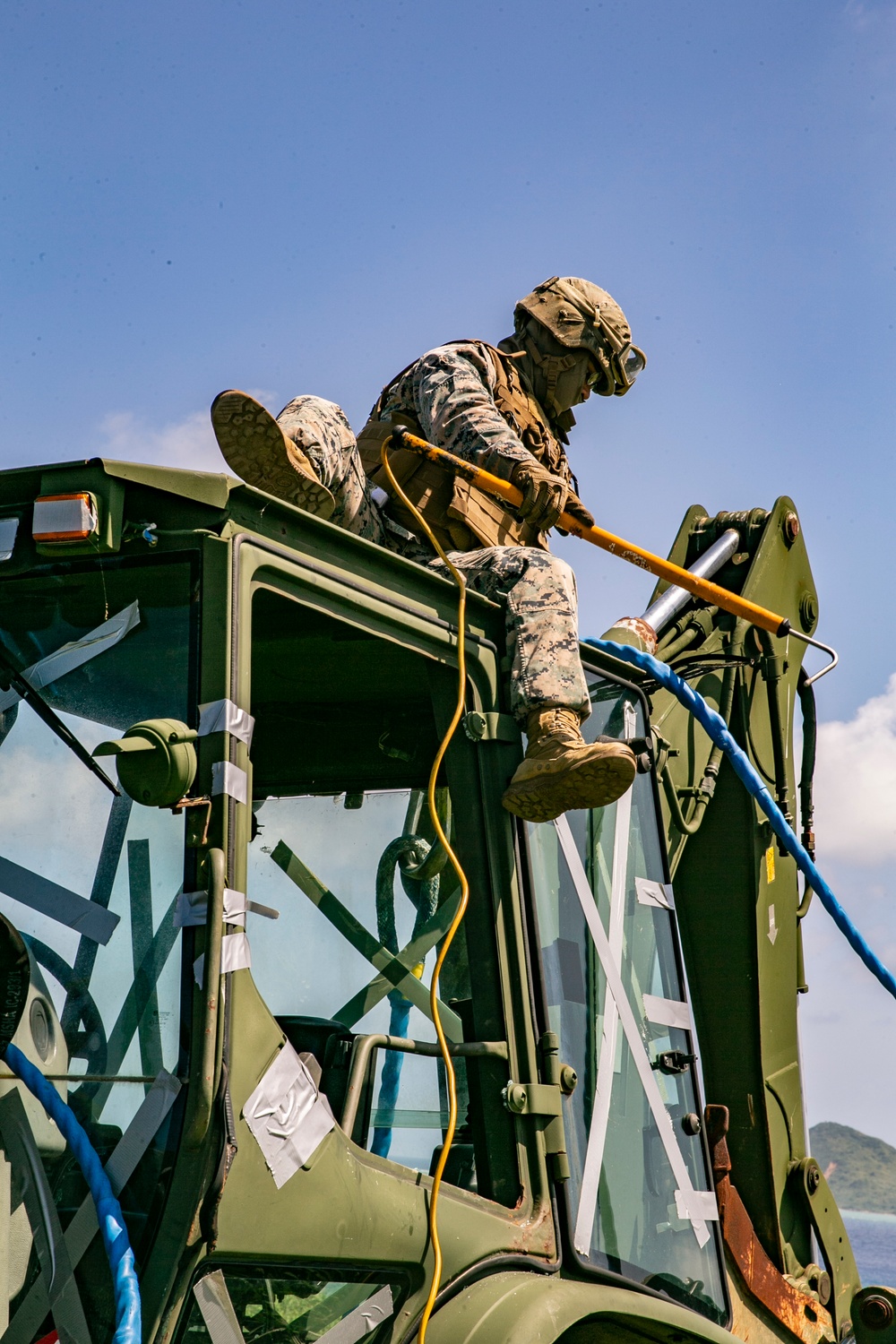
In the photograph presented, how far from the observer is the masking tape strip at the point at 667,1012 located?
3750 millimetres

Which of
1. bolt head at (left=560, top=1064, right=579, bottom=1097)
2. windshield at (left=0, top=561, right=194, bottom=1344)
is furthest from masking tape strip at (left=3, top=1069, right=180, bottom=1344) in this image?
bolt head at (left=560, top=1064, right=579, bottom=1097)

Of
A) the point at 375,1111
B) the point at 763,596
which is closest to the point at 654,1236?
the point at 375,1111

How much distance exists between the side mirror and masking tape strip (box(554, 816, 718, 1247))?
1.28m

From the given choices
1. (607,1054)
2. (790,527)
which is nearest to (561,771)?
(607,1054)

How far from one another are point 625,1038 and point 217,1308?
1.45 m

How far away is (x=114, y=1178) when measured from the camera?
7.67 feet

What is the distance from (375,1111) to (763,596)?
285 cm

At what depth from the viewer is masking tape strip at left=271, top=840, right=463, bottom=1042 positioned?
3623 millimetres

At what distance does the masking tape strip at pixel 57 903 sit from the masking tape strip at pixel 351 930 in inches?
40.8

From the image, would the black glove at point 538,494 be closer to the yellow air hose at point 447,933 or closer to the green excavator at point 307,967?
the yellow air hose at point 447,933

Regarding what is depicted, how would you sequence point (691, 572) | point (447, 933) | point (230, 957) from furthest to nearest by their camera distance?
point (691, 572) < point (447, 933) < point (230, 957)

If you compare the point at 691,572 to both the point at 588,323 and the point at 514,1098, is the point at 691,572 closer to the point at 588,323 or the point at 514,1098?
the point at 588,323

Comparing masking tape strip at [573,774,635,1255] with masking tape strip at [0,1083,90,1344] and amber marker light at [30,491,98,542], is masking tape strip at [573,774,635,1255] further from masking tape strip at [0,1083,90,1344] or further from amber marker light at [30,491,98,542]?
amber marker light at [30,491,98,542]

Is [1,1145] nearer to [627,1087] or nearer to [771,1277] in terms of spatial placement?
[627,1087]
